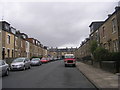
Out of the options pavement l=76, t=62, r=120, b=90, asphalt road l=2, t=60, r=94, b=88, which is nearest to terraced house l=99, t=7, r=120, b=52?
pavement l=76, t=62, r=120, b=90

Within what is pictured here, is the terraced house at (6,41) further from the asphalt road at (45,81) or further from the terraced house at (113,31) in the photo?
the asphalt road at (45,81)

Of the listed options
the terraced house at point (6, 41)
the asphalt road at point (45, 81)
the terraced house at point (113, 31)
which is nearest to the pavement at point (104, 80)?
the asphalt road at point (45, 81)

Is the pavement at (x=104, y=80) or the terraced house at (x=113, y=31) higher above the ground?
the terraced house at (x=113, y=31)

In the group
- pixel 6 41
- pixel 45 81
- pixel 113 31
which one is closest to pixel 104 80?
pixel 45 81

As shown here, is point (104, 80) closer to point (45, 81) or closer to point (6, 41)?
point (45, 81)

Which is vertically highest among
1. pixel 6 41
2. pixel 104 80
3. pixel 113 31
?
pixel 113 31

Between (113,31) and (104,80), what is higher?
(113,31)

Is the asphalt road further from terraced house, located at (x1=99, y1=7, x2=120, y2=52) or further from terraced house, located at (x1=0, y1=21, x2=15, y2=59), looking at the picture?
terraced house, located at (x1=0, y1=21, x2=15, y2=59)

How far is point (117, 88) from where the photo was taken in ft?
31.0

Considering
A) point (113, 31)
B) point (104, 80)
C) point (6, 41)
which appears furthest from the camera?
point (6, 41)

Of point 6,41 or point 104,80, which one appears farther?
point 6,41

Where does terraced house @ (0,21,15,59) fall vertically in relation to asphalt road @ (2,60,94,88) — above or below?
above

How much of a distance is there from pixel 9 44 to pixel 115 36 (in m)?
22.8

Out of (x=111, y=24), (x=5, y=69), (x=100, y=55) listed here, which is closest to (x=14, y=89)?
(x=5, y=69)
